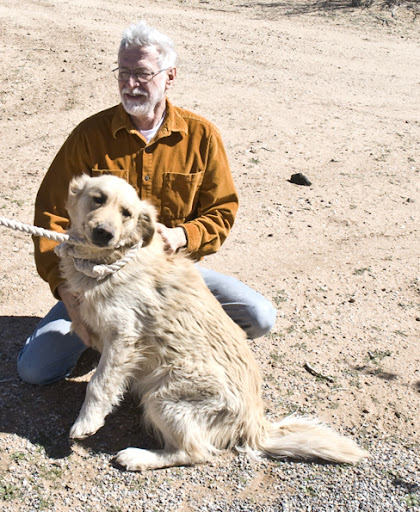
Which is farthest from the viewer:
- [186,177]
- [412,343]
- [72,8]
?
[72,8]

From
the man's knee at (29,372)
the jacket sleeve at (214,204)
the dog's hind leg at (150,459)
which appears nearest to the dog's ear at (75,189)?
the jacket sleeve at (214,204)

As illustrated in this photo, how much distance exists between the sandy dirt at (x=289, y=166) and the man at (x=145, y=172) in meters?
0.36

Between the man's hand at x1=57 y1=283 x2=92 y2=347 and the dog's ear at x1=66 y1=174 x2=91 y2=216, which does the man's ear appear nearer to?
the dog's ear at x1=66 y1=174 x2=91 y2=216

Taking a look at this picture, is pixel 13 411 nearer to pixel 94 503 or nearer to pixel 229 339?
pixel 94 503

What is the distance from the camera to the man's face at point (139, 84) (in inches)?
147

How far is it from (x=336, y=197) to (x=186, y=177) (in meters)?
3.43

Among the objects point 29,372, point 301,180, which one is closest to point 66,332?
point 29,372

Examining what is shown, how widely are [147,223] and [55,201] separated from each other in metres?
0.79

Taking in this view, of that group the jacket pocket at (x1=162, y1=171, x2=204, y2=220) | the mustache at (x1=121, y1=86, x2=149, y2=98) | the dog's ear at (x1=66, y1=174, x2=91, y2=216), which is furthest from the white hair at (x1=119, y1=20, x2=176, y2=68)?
the dog's ear at (x1=66, y1=174, x2=91, y2=216)

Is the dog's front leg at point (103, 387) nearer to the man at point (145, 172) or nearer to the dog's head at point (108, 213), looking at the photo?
the man at point (145, 172)

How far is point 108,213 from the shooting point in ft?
10.2

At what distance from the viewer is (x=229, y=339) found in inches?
134

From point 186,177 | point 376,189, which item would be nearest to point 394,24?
point 376,189

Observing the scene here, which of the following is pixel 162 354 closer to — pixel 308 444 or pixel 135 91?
pixel 308 444
